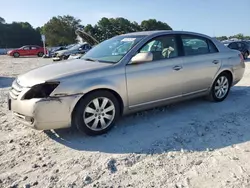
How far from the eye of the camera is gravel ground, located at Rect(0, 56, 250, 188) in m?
2.82

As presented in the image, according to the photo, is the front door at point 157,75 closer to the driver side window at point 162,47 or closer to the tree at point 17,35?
the driver side window at point 162,47

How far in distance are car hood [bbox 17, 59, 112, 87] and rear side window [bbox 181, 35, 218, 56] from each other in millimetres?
1675

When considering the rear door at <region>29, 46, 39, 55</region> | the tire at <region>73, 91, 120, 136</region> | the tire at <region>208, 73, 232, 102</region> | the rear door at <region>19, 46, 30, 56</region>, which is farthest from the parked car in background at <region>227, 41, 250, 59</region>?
the rear door at <region>19, 46, 30, 56</region>

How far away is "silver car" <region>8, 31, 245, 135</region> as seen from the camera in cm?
361

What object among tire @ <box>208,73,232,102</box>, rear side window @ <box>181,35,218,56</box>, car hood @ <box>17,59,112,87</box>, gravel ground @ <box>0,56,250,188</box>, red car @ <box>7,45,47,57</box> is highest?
red car @ <box>7,45,47,57</box>

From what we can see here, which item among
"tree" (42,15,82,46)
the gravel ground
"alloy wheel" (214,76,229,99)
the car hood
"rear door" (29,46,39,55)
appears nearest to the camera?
the gravel ground

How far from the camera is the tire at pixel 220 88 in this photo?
17.9ft

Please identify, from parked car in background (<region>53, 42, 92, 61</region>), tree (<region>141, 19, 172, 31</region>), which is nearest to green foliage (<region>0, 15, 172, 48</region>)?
tree (<region>141, 19, 172, 31</region>)

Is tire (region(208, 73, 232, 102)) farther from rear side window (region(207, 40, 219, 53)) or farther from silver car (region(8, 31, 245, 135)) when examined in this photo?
rear side window (region(207, 40, 219, 53))

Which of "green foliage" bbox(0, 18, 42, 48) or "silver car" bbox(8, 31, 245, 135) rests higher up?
"green foliage" bbox(0, 18, 42, 48)

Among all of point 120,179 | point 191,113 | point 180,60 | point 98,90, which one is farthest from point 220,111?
point 120,179

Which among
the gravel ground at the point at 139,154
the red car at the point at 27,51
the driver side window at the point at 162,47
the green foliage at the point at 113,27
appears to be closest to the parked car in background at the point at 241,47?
the gravel ground at the point at 139,154

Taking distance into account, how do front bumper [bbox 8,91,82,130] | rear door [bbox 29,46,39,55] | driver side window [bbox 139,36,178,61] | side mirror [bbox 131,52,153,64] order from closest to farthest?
front bumper [bbox 8,91,82,130]
side mirror [bbox 131,52,153,64]
driver side window [bbox 139,36,178,61]
rear door [bbox 29,46,39,55]

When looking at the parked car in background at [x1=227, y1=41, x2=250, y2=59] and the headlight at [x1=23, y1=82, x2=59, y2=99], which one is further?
the parked car in background at [x1=227, y1=41, x2=250, y2=59]
